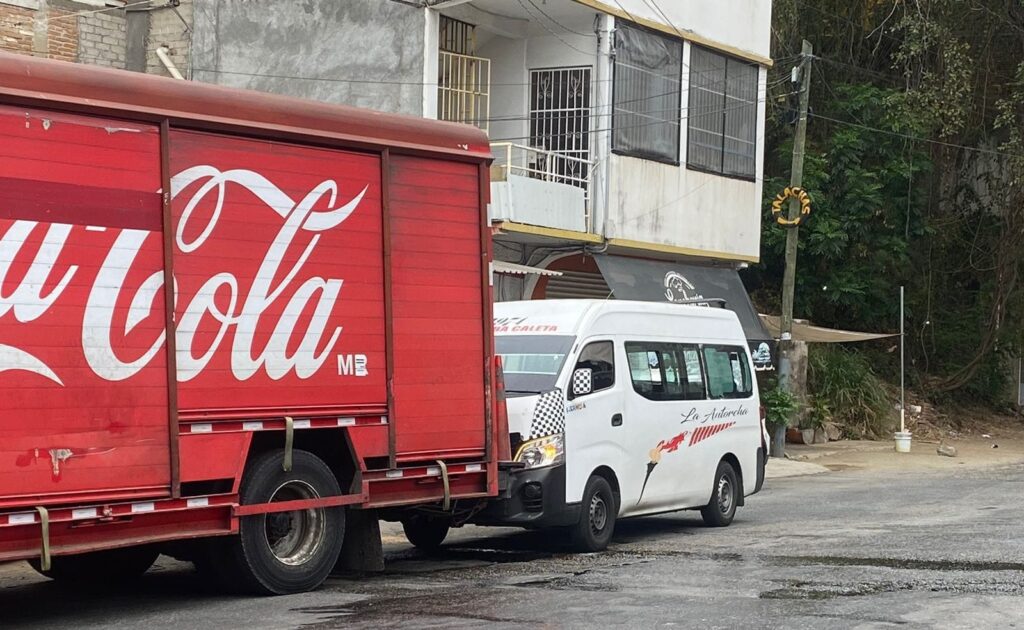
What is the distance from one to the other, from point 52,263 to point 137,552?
10.3 ft

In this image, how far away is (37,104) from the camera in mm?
8719

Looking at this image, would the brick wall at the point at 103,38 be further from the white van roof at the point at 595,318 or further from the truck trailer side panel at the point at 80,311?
the truck trailer side panel at the point at 80,311

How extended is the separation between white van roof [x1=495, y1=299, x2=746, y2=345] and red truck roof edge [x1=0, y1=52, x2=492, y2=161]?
2.18 metres

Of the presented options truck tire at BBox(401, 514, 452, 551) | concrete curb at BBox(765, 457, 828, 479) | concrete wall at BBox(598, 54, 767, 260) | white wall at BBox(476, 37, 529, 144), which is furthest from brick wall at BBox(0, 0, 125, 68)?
concrete curb at BBox(765, 457, 828, 479)

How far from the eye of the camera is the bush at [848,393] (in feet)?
106

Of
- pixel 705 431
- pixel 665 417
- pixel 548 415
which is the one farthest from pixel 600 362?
pixel 705 431

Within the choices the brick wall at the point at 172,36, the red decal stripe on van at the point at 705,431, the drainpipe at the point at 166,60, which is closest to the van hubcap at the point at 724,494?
the red decal stripe on van at the point at 705,431

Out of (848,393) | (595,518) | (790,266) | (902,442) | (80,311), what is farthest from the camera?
(848,393)

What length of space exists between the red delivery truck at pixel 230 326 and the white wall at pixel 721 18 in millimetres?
13696

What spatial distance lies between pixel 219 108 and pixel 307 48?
13.5 m

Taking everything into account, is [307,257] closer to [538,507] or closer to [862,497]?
[538,507]

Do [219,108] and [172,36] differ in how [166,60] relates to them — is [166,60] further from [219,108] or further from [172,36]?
[219,108]

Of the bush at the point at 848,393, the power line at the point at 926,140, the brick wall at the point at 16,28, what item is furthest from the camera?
the power line at the point at 926,140

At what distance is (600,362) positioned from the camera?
1316cm
